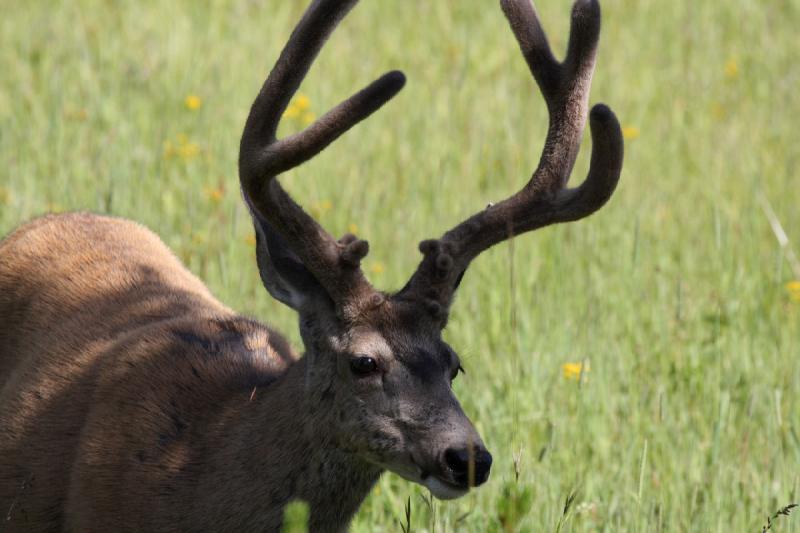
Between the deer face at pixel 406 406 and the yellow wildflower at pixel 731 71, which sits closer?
the deer face at pixel 406 406

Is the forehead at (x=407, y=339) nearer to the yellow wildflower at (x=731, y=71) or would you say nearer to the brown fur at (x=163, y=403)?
the brown fur at (x=163, y=403)

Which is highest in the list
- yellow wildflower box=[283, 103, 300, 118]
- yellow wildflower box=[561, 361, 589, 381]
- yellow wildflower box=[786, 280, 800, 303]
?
yellow wildflower box=[283, 103, 300, 118]

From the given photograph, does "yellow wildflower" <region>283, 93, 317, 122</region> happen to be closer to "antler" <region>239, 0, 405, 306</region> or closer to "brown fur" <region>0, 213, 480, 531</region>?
"brown fur" <region>0, 213, 480, 531</region>

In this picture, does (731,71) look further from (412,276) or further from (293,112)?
(412,276)

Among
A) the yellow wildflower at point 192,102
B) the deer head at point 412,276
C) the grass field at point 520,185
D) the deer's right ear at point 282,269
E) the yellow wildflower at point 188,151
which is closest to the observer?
the deer head at point 412,276

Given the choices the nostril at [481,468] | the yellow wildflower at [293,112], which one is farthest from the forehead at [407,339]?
the yellow wildflower at [293,112]

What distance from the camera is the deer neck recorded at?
4055 millimetres

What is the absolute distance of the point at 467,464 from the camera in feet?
12.2

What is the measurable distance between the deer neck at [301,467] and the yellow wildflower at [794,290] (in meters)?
3.04

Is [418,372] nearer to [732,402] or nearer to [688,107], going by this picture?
[732,402]

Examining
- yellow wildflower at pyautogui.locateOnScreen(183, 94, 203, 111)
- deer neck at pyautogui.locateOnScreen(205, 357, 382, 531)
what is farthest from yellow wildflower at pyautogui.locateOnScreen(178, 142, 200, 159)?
deer neck at pyautogui.locateOnScreen(205, 357, 382, 531)

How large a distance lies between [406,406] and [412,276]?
1.36ft

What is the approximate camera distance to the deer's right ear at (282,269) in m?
4.24

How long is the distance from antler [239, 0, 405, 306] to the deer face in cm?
18
